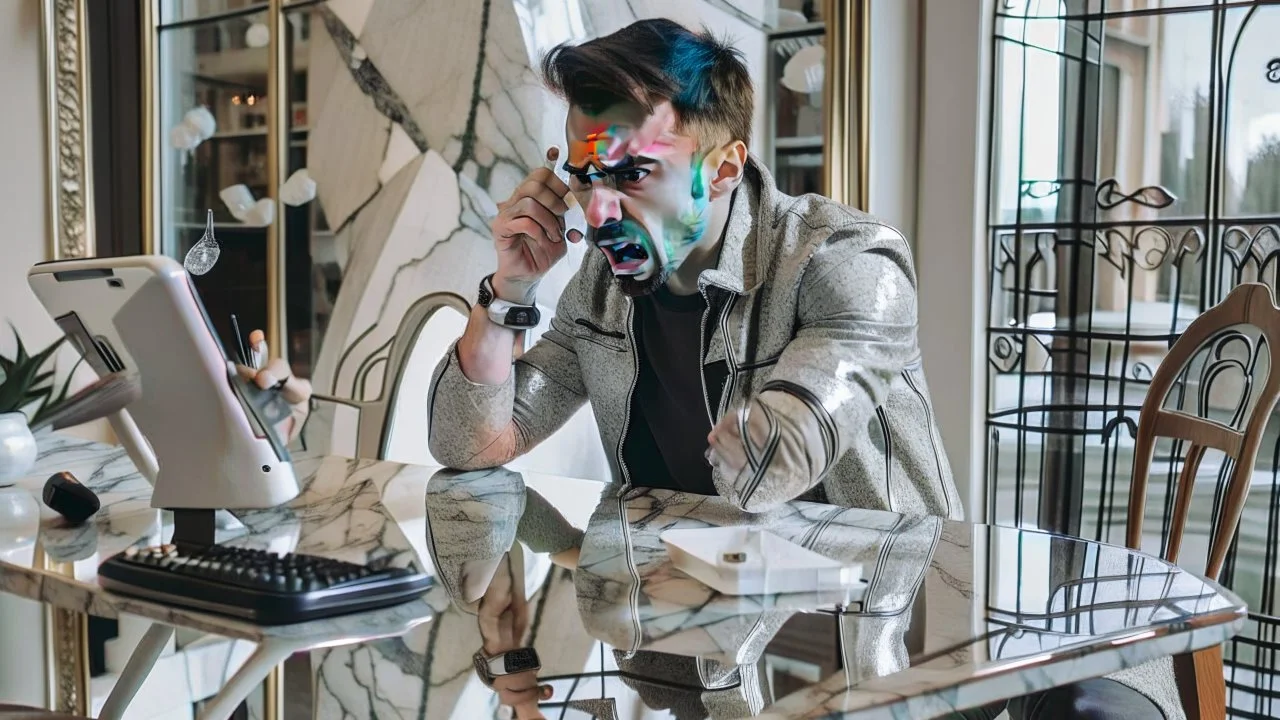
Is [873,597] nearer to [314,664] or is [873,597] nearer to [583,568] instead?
[583,568]

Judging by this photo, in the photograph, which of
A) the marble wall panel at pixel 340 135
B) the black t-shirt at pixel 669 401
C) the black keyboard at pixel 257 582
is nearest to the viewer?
the black keyboard at pixel 257 582

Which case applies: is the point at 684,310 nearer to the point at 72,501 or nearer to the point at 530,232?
the point at 530,232

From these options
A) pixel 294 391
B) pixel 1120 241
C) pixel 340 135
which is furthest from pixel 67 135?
pixel 1120 241

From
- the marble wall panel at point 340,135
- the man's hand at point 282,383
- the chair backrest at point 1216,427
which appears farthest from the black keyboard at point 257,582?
the marble wall panel at point 340,135

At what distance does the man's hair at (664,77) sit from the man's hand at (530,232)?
0.44 ft

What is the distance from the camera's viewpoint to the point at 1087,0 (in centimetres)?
264

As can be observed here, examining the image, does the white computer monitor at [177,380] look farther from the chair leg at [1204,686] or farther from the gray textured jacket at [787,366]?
the chair leg at [1204,686]

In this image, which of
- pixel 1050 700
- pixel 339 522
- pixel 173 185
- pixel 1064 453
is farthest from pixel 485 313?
pixel 1064 453

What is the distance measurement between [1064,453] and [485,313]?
1840 mm

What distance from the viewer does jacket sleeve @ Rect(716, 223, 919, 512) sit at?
3.64 feet

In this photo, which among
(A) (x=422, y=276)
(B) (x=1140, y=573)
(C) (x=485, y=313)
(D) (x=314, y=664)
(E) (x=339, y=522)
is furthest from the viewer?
(A) (x=422, y=276)

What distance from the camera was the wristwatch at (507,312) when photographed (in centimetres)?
152

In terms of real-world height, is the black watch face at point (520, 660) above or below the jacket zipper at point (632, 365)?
below

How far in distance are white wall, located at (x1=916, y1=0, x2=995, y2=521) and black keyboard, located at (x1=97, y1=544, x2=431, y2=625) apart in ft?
6.92
